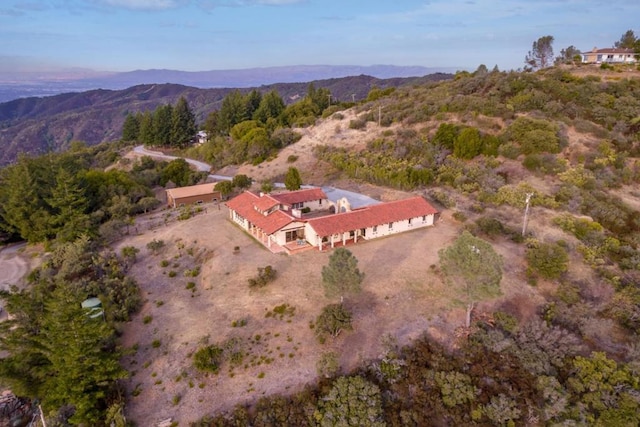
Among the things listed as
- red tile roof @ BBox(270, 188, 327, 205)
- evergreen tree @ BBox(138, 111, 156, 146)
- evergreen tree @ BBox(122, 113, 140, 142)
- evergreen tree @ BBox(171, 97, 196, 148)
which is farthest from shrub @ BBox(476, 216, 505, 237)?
evergreen tree @ BBox(122, 113, 140, 142)

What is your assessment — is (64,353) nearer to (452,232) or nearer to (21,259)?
(21,259)

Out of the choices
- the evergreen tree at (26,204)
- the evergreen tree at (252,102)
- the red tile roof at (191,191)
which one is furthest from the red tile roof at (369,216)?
the evergreen tree at (252,102)

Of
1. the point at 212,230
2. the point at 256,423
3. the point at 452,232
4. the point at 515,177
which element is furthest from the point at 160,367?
the point at 515,177

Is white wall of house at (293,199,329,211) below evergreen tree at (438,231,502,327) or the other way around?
below

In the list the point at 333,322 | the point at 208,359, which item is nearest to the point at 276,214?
the point at 333,322

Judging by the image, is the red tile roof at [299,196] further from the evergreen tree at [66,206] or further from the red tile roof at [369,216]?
the evergreen tree at [66,206]

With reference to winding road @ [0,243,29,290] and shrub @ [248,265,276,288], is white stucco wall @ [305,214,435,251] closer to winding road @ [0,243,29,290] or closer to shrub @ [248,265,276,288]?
shrub @ [248,265,276,288]

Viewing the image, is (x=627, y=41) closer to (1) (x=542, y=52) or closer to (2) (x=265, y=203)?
(1) (x=542, y=52)
